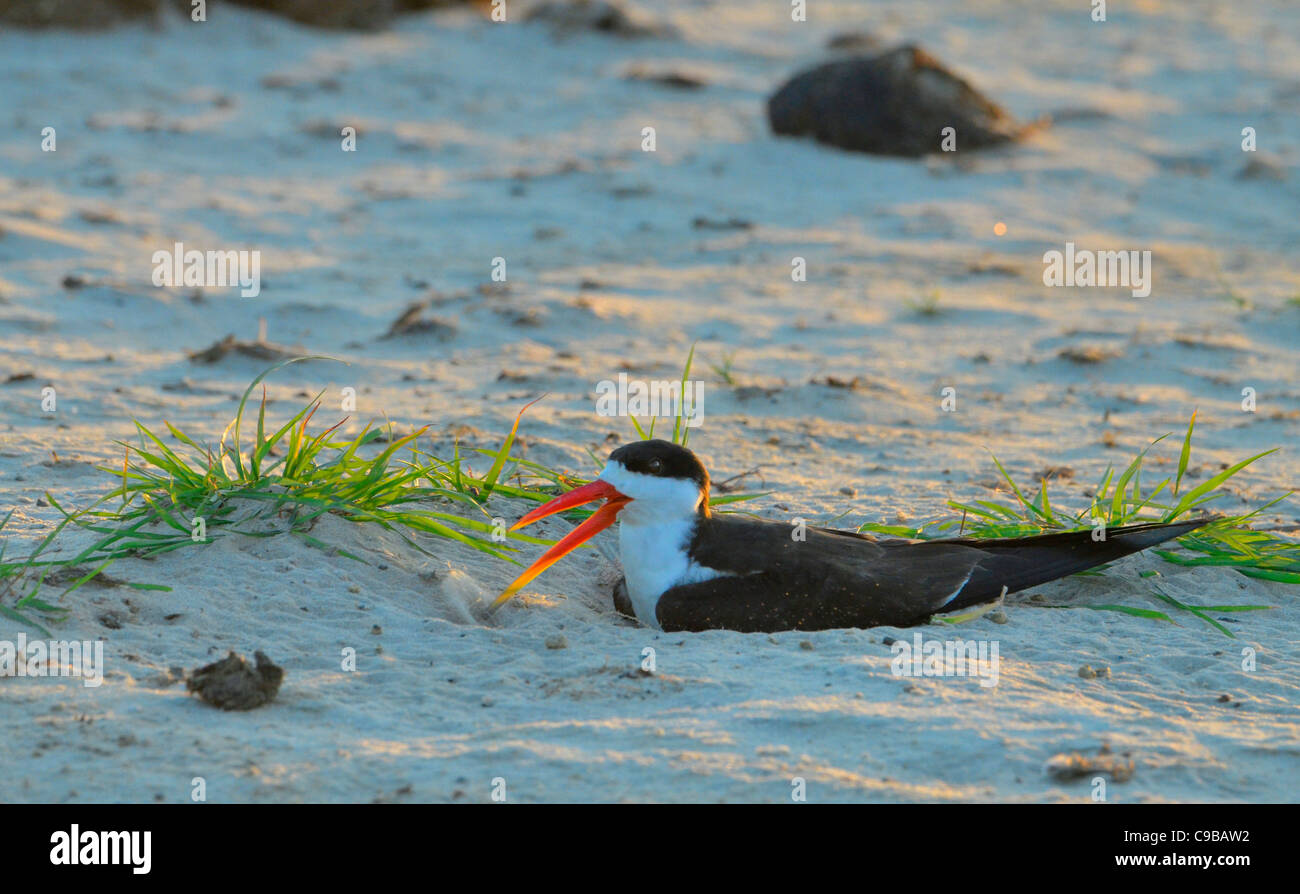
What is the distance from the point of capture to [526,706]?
3.75 m

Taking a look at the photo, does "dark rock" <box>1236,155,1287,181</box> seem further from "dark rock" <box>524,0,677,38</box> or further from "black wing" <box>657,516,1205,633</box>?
"black wing" <box>657,516,1205,633</box>

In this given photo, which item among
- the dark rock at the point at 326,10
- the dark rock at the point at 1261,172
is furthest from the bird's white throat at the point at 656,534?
the dark rock at the point at 326,10

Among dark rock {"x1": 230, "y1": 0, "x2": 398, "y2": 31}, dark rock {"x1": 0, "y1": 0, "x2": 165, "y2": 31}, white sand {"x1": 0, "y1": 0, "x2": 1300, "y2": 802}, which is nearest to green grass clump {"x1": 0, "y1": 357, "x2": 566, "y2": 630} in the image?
white sand {"x1": 0, "y1": 0, "x2": 1300, "y2": 802}

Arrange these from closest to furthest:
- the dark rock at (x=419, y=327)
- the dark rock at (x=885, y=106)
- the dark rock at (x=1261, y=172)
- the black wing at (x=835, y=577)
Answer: the black wing at (x=835, y=577) → the dark rock at (x=419, y=327) → the dark rock at (x=885, y=106) → the dark rock at (x=1261, y=172)

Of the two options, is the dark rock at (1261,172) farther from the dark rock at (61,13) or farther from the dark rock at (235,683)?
the dark rock at (235,683)

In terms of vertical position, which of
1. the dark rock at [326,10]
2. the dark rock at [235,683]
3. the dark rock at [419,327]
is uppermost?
the dark rock at [326,10]

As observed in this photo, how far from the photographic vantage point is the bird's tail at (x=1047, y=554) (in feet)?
14.9

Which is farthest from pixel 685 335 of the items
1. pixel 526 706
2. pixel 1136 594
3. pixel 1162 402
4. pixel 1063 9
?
pixel 1063 9

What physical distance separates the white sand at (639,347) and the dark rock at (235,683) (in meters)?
0.04

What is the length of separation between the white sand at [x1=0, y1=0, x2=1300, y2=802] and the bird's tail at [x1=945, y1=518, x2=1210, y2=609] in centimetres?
12

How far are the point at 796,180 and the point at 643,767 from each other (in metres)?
7.93

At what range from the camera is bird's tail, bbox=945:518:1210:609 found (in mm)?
4535

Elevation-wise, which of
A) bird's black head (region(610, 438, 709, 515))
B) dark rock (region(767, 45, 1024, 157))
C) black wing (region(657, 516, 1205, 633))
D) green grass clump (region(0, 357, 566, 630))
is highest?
dark rock (region(767, 45, 1024, 157))
